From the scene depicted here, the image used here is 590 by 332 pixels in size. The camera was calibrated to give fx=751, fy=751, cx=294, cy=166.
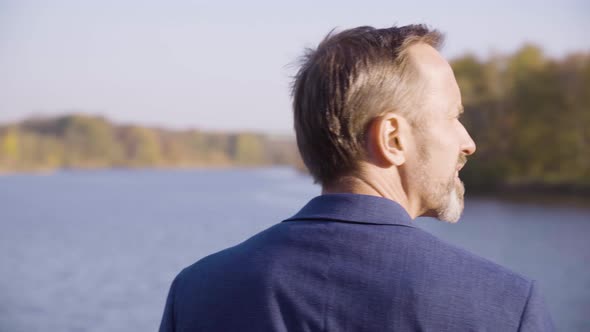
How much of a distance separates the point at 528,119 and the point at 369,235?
43.3 meters

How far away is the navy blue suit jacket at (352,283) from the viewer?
106 centimetres

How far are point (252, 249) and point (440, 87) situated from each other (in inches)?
15.9

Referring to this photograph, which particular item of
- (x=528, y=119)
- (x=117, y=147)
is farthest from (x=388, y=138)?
(x=117, y=147)

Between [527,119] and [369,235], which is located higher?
[369,235]

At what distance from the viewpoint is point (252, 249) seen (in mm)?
1204

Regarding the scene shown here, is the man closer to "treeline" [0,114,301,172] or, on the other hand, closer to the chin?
the chin

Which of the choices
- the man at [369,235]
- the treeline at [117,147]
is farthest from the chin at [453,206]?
the treeline at [117,147]

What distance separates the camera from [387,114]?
3.93ft

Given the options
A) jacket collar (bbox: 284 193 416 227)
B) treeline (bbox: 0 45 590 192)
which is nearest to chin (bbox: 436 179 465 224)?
jacket collar (bbox: 284 193 416 227)

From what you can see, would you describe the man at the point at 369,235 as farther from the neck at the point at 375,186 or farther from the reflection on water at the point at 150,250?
the reflection on water at the point at 150,250

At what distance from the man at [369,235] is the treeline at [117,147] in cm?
6953

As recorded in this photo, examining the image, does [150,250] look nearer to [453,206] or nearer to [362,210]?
[453,206]

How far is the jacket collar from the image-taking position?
117cm

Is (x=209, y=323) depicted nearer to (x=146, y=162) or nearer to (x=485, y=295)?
(x=485, y=295)
